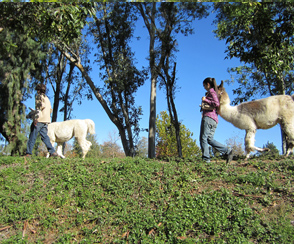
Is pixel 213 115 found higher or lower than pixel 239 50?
lower

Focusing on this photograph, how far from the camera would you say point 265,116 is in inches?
318

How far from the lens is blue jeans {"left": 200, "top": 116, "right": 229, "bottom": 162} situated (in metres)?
7.65

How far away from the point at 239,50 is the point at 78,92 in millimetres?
15632

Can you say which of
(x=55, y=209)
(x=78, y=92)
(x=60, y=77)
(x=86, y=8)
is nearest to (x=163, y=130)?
(x=78, y=92)

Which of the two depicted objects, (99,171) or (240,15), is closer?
(99,171)

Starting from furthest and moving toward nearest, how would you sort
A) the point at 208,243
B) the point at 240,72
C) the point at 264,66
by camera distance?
the point at 240,72, the point at 264,66, the point at 208,243

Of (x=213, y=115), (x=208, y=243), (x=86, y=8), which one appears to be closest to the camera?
(x=208, y=243)

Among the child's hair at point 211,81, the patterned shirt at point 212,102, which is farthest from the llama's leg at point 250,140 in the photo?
the child's hair at point 211,81

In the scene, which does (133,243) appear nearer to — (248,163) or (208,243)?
(208,243)

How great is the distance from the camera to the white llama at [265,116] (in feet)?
26.3

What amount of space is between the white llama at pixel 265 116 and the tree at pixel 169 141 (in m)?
13.2

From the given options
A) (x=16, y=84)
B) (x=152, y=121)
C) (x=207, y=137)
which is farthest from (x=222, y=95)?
(x=16, y=84)

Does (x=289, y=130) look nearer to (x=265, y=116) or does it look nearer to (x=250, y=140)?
(x=265, y=116)

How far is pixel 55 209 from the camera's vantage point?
6441 mm
